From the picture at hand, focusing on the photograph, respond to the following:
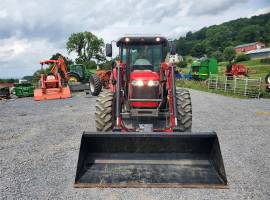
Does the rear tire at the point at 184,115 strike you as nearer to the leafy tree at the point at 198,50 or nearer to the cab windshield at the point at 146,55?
the cab windshield at the point at 146,55

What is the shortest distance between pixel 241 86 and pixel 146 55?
45.6ft

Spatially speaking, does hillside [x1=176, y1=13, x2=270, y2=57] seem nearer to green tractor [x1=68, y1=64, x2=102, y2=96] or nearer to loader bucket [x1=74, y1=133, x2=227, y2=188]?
green tractor [x1=68, y1=64, x2=102, y2=96]

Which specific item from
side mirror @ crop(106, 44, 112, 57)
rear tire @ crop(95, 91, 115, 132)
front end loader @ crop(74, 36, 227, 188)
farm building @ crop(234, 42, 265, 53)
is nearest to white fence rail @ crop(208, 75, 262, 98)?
side mirror @ crop(106, 44, 112, 57)

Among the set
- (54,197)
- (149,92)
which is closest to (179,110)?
(149,92)

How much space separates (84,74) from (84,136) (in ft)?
74.3

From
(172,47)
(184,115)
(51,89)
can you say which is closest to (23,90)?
(51,89)

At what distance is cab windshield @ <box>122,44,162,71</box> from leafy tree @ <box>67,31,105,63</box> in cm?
7003

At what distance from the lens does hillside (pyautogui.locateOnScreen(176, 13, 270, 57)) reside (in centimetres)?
10488

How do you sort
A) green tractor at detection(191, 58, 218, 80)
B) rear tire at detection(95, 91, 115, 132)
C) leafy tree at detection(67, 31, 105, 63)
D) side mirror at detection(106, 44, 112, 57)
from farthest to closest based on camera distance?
leafy tree at detection(67, 31, 105, 63) < green tractor at detection(191, 58, 218, 80) < side mirror at detection(106, 44, 112, 57) < rear tire at detection(95, 91, 115, 132)

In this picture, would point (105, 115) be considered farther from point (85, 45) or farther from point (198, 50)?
point (198, 50)

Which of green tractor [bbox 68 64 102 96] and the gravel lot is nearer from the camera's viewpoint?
the gravel lot

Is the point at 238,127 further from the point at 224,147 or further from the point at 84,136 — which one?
the point at 84,136

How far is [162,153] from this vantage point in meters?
5.00

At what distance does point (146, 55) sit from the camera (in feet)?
24.2
